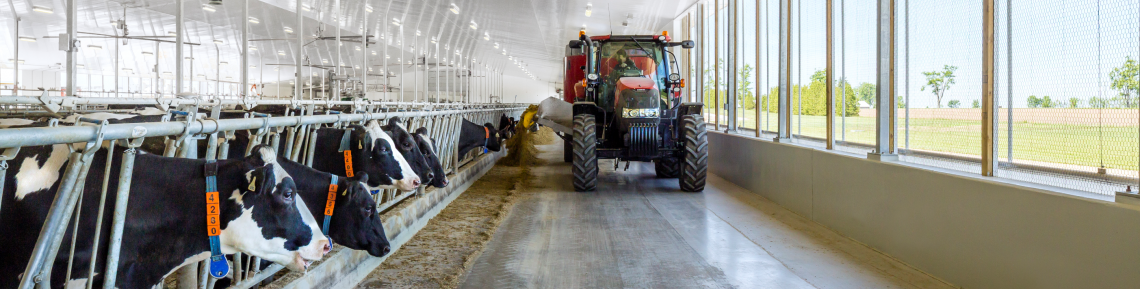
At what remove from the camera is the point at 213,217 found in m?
2.86

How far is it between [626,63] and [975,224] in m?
8.09

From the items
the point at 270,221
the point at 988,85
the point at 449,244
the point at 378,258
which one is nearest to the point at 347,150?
the point at 378,258

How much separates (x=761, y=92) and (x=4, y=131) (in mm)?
11022

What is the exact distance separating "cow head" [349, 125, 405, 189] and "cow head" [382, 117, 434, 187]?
36.0 inches

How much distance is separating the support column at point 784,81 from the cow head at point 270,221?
310 inches

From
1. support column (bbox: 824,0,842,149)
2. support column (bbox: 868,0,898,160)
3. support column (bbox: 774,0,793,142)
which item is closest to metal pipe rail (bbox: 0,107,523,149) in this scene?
support column (bbox: 868,0,898,160)

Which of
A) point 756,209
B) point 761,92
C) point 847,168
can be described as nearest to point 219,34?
point 761,92

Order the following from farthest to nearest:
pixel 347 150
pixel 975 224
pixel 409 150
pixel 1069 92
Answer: pixel 409 150, pixel 347 150, pixel 975 224, pixel 1069 92

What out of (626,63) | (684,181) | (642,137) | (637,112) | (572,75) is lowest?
(684,181)

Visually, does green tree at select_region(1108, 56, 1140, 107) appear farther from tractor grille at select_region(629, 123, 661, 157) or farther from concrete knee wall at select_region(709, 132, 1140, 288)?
tractor grille at select_region(629, 123, 661, 157)

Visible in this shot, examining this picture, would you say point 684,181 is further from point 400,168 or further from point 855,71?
point 400,168

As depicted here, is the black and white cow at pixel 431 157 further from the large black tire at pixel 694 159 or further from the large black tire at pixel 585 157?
the large black tire at pixel 694 159

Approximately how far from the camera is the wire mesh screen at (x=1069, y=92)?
4055mm

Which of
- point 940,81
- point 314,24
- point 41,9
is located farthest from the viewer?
point 314,24
